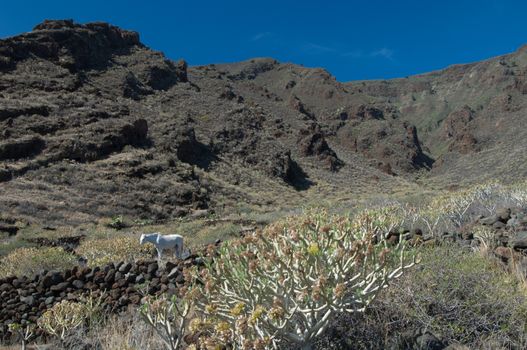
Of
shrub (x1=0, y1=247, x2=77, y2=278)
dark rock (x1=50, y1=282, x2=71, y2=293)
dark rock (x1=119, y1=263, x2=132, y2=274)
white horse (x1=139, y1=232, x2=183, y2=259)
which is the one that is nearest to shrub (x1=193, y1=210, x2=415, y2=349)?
dark rock (x1=119, y1=263, x2=132, y2=274)

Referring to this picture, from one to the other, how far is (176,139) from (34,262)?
27455 mm

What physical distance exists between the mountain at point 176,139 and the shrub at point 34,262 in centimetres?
1253

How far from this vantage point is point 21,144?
29234 mm

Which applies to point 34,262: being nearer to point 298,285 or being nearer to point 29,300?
point 29,300

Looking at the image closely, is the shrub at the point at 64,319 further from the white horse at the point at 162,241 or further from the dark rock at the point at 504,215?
the dark rock at the point at 504,215

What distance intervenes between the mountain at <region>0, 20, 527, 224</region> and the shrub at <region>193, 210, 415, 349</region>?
2117 centimetres

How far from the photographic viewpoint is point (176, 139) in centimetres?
3669

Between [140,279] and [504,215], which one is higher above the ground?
[504,215]

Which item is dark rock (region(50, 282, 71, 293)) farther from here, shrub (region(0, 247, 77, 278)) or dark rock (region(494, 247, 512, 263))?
dark rock (region(494, 247, 512, 263))

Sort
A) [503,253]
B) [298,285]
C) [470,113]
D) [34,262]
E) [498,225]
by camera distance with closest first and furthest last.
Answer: [298,285]
[503,253]
[498,225]
[34,262]
[470,113]

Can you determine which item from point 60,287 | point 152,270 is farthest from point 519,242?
point 60,287

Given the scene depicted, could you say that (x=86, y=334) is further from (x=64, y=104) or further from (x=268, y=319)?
(x=64, y=104)

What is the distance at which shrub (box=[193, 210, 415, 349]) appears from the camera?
118 inches

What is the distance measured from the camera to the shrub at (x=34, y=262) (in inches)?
375
